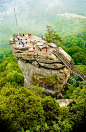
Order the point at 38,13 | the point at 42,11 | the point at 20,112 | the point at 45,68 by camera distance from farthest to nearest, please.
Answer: the point at 42,11
the point at 38,13
the point at 45,68
the point at 20,112

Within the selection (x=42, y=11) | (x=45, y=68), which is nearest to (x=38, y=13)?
(x=42, y=11)

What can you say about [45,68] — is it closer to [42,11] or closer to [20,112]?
[20,112]

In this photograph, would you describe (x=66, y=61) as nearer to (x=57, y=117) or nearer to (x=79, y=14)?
(x=57, y=117)

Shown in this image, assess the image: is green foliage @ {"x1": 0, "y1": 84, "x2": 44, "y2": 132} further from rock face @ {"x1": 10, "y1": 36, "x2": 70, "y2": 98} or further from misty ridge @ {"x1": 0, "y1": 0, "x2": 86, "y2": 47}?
misty ridge @ {"x1": 0, "y1": 0, "x2": 86, "y2": 47}

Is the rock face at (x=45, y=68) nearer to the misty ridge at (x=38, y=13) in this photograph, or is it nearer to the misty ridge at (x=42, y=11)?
the misty ridge at (x=38, y=13)

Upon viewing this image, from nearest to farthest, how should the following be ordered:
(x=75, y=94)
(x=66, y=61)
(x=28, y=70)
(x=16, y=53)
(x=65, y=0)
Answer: (x=75, y=94), (x=66, y=61), (x=16, y=53), (x=28, y=70), (x=65, y=0)

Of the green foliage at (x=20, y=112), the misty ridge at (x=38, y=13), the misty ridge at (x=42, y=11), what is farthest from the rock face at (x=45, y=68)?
the misty ridge at (x=42, y=11)

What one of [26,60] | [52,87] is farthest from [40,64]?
[52,87]

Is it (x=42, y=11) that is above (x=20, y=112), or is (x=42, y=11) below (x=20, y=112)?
above
